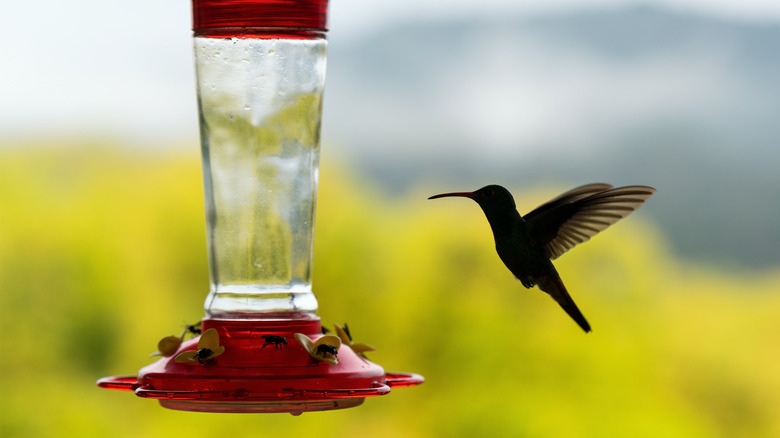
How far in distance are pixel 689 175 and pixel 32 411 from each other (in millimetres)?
9342

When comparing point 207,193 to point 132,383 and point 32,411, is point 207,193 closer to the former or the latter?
point 132,383

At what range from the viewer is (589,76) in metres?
15.2

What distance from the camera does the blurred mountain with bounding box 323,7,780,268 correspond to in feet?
43.2

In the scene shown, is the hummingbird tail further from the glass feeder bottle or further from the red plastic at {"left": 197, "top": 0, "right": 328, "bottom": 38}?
the red plastic at {"left": 197, "top": 0, "right": 328, "bottom": 38}

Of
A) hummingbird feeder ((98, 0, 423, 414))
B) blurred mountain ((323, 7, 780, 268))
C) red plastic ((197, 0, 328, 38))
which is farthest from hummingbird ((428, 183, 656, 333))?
blurred mountain ((323, 7, 780, 268))

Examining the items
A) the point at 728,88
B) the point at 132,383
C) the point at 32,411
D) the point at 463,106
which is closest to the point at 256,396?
the point at 132,383

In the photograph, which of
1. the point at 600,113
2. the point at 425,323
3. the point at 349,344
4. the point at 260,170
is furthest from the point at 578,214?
the point at 600,113

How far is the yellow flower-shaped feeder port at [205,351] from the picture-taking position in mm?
1992

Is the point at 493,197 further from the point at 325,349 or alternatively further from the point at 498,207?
the point at 325,349

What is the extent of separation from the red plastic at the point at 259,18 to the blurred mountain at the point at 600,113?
9.74 metres

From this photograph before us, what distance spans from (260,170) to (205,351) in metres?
0.57

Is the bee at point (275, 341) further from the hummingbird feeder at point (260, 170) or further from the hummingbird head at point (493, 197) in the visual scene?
the hummingbird head at point (493, 197)

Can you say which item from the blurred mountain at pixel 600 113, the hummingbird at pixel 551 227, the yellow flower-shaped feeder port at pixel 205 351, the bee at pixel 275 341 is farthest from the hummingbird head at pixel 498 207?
the blurred mountain at pixel 600 113

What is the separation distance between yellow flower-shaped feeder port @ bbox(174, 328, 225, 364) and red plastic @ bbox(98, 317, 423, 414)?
0.02 metres
